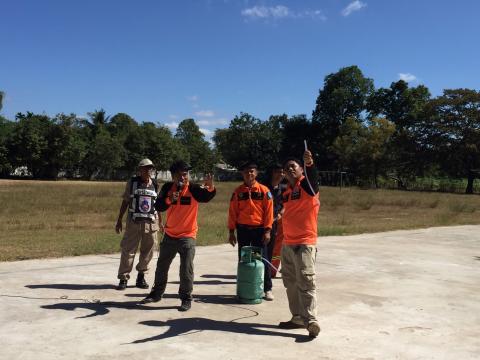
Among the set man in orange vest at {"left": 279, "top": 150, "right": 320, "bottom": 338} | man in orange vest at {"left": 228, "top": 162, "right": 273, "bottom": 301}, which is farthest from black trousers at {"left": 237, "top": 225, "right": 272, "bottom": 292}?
man in orange vest at {"left": 279, "top": 150, "right": 320, "bottom": 338}

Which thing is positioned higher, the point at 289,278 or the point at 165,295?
the point at 289,278

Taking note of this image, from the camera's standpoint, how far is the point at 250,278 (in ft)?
22.5

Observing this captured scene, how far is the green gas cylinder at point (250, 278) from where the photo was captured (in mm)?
6852

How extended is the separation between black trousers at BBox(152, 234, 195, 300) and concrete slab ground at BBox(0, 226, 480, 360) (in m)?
0.24

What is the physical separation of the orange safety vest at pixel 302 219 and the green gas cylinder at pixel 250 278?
1.18 m

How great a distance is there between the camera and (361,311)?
6.71m

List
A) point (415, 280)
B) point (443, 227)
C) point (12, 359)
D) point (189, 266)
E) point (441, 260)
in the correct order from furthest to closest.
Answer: point (443, 227), point (441, 260), point (415, 280), point (189, 266), point (12, 359)

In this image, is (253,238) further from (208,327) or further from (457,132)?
(457,132)

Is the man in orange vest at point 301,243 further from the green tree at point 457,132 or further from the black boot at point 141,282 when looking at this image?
the green tree at point 457,132

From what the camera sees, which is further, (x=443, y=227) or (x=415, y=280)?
(x=443, y=227)

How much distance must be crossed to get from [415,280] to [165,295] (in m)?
4.41

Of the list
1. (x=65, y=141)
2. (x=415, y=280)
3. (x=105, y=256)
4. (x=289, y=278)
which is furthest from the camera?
(x=65, y=141)

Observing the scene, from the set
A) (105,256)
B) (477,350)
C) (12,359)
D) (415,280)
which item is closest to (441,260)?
(415,280)

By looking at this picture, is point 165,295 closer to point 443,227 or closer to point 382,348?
point 382,348
